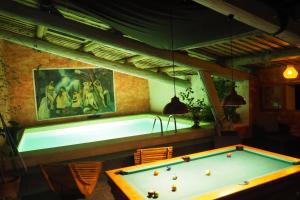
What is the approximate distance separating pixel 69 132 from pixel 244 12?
7603 millimetres

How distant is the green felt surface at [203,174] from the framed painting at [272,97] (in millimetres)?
3695

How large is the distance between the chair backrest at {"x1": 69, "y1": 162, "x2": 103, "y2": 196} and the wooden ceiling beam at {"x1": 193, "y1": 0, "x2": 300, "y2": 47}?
2.83 m

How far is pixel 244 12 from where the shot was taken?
2840 millimetres

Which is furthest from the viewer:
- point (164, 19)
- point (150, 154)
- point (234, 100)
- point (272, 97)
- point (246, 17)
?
point (272, 97)

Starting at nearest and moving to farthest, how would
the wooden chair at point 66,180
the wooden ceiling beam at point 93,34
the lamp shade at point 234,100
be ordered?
1. the lamp shade at point 234,100
2. the wooden chair at point 66,180
3. the wooden ceiling beam at point 93,34

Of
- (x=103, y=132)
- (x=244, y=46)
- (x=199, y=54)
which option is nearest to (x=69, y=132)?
(x=103, y=132)

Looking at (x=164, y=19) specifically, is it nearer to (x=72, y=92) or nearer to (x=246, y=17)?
(x=246, y=17)

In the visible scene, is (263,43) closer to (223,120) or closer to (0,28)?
(223,120)

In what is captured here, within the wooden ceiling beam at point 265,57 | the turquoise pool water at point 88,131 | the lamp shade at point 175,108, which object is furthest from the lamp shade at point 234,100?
Answer: the turquoise pool water at point 88,131

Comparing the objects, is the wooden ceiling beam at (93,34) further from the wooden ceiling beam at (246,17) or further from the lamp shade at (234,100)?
the wooden ceiling beam at (246,17)

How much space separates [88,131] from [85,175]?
18.2ft

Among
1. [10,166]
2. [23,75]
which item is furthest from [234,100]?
[23,75]

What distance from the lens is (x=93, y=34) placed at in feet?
15.3

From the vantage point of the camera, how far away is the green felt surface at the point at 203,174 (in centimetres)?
282
